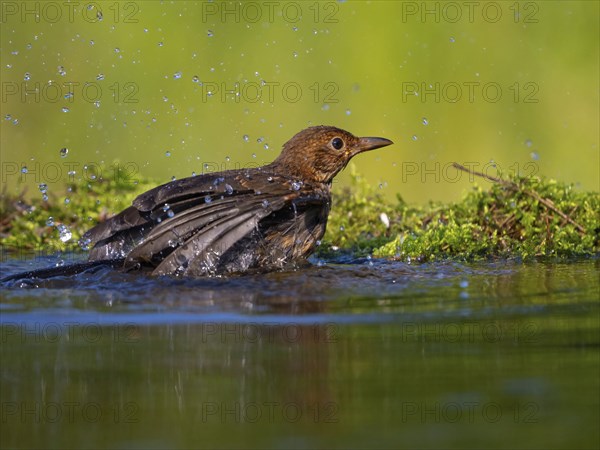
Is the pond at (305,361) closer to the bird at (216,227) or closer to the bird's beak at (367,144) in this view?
the bird at (216,227)

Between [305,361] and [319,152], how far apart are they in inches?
151

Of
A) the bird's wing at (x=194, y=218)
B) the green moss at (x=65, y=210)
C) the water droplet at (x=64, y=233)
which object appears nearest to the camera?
the bird's wing at (x=194, y=218)

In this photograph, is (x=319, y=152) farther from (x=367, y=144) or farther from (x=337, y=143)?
(x=367, y=144)

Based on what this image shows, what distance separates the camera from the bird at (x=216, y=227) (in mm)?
7223

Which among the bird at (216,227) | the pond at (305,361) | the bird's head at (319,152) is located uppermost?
the bird's head at (319,152)

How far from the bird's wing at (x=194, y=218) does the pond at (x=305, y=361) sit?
253 mm

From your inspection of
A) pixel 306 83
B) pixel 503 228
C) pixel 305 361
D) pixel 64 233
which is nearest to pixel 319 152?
pixel 503 228

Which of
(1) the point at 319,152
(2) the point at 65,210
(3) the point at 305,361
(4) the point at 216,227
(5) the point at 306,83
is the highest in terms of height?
(5) the point at 306,83

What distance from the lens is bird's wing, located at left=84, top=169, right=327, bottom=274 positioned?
23.6ft

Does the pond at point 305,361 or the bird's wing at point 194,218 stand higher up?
the bird's wing at point 194,218

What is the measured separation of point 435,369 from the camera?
15.3ft

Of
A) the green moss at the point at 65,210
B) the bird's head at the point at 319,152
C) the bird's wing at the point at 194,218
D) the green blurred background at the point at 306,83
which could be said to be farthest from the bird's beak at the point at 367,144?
the green blurred background at the point at 306,83

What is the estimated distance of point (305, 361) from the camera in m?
4.91

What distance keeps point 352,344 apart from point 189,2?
7473 mm
